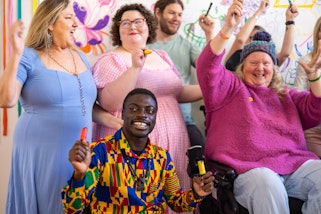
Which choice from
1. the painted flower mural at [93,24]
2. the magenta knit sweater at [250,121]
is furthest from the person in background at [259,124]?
the painted flower mural at [93,24]

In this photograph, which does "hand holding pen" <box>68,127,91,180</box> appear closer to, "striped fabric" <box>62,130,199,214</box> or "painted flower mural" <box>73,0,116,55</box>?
"striped fabric" <box>62,130,199,214</box>

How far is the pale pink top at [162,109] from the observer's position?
181 centimetres

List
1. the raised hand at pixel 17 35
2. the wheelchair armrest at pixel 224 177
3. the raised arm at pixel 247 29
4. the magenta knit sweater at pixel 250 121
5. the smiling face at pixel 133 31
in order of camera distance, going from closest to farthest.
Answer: the raised hand at pixel 17 35
the wheelchair armrest at pixel 224 177
the magenta knit sweater at pixel 250 121
the smiling face at pixel 133 31
the raised arm at pixel 247 29

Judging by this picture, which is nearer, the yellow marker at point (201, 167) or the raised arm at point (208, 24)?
the yellow marker at point (201, 167)

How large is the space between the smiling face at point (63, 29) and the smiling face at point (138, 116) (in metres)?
0.42

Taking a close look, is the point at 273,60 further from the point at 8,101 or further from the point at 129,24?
the point at 8,101

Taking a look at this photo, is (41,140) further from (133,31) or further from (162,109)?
(133,31)

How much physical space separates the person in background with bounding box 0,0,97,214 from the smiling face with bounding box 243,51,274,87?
820 mm

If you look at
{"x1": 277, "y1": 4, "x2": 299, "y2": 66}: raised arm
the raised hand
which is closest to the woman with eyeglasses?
the raised hand

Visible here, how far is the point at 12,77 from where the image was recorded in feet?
4.47

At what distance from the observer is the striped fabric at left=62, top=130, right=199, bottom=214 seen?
1354mm

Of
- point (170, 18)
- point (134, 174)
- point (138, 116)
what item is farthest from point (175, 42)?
point (134, 174)

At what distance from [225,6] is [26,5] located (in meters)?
1.27

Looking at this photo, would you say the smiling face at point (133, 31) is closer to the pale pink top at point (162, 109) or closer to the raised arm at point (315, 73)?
the pale pink top at point (162, 109)
